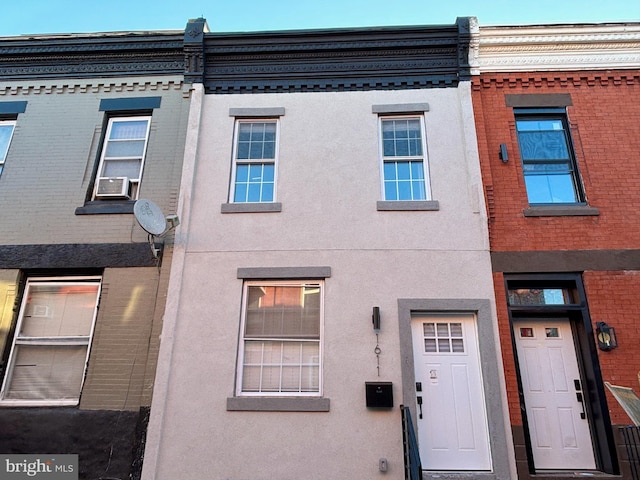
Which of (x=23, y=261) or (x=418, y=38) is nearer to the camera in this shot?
(x=23, y=261)

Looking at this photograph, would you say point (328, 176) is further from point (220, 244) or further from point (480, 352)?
point (480, 352)

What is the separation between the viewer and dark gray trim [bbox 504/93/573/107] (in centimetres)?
741

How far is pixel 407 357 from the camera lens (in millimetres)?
6043

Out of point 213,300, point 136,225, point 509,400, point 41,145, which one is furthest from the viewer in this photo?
point 41,145

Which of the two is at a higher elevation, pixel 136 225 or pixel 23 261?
pixel 136 225

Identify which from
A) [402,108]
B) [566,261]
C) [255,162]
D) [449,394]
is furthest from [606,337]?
[255,162]

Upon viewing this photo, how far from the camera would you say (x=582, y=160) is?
23.2ft

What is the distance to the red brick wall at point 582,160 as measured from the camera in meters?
6.57

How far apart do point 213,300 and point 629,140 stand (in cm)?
706

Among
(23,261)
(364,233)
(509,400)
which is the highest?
(364,233)

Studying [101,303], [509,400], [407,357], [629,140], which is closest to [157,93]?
[101,303]

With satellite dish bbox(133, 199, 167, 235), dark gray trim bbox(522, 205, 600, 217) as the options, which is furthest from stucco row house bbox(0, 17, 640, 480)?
satellite dish bbox(133, 199, 167, 235)

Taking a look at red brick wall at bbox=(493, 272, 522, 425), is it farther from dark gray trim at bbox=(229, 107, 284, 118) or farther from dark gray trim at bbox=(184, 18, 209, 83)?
dark gray trim at bbox=(184, 18, 209, 83)

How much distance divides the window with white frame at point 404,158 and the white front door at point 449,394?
2.06 m
